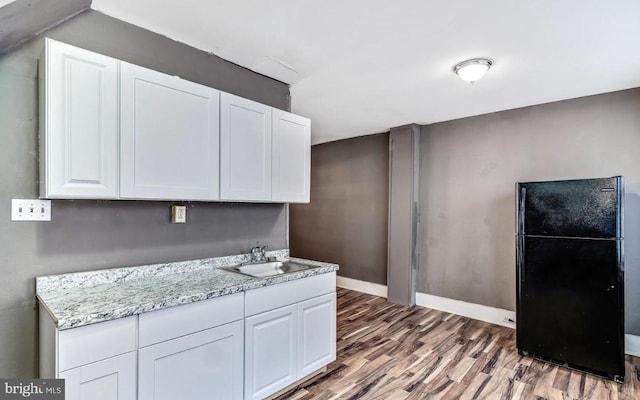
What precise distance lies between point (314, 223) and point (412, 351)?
3.00m

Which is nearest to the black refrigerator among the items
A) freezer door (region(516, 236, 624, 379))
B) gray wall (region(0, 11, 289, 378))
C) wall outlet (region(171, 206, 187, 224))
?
freezer door (region(516, 236, 624, 379))

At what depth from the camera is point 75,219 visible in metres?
1.79

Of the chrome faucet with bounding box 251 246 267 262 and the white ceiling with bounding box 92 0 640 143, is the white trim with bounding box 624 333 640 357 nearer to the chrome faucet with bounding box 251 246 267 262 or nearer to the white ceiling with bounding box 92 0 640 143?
the white ceiling with bounding box 92 0 640 143

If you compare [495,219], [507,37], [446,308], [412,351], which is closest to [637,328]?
[495,219]

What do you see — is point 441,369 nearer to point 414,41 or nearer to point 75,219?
point 414,41

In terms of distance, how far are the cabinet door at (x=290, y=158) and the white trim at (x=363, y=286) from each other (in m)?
2.50

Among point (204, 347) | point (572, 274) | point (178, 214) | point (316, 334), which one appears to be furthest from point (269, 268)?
point (572, 274)

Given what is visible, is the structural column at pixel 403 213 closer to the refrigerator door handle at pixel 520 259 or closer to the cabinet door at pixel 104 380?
the refrigerator door handle at pixel 520 259

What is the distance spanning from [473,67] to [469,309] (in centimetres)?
277

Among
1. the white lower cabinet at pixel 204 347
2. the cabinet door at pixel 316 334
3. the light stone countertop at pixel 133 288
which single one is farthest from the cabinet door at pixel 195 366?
the cabinet door at pixel 316 334

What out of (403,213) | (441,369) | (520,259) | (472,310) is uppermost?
(403,213)

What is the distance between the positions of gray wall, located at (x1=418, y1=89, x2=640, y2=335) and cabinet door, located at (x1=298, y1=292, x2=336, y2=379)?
2.10m

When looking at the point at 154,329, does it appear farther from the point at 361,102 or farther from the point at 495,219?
the point at 495,219

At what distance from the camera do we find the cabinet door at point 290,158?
8.30 feet
